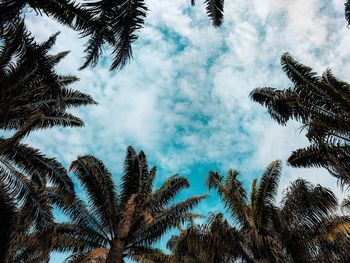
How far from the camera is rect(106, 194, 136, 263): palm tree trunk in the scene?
44.4 feet

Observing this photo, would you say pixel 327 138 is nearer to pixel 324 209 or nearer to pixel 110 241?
pixel 324 209

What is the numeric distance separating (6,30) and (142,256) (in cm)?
1161

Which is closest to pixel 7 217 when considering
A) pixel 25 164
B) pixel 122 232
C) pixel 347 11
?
pixel 25 164

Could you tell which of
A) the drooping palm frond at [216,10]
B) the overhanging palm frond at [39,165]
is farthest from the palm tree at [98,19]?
the overhanging palm frond at [39,165]

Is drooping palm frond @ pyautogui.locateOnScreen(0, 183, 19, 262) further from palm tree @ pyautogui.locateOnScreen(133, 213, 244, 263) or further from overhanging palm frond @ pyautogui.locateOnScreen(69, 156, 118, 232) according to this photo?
palm tree @ pyautogui.locateOnScreen(133, 213, 244, 263)

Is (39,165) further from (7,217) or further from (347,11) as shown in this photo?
(347,11)

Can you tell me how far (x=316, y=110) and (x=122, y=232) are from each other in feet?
28.2

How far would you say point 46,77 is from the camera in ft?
27.1

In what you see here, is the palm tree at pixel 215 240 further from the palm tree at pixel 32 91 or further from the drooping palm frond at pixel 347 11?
the drooping palm frond at pixel 347 11

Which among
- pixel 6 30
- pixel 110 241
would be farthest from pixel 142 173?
pixel 6 30

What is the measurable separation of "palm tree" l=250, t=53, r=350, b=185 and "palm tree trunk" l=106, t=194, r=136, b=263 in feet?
21.6

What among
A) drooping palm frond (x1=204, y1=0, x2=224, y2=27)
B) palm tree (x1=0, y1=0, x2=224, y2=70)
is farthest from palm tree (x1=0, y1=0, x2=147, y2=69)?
drooping palm frond (x1=204, y1=0, x2=224, y2=27)

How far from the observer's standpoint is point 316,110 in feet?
35.9

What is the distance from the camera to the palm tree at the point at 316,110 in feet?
32.7
